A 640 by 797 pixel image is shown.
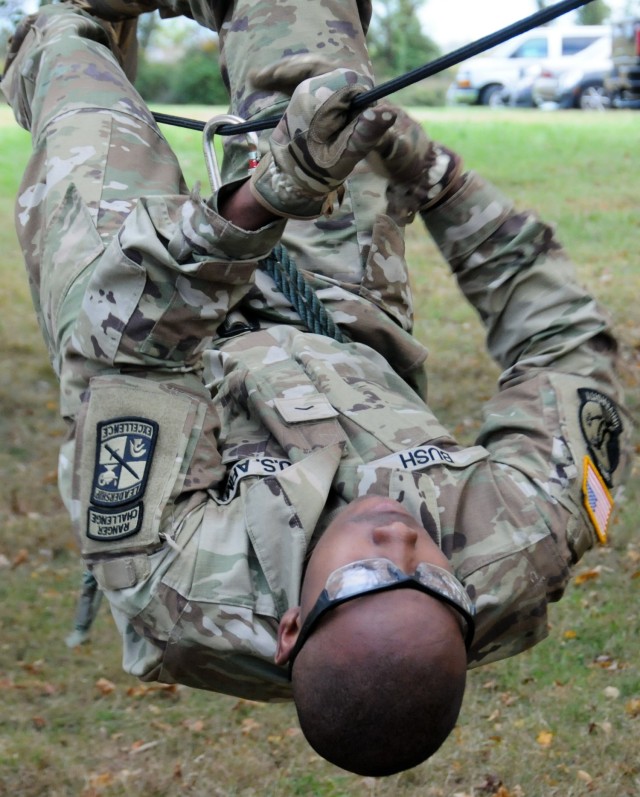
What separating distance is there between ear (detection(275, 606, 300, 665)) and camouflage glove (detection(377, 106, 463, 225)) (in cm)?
119

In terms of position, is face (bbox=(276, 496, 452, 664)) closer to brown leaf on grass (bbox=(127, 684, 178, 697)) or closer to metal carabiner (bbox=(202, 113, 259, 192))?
metal carabiner (bbox=(202, 113, 259, 192))

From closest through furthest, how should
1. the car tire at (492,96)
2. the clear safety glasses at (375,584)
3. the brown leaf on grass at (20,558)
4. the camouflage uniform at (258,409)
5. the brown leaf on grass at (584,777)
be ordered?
1. the clear safety glasses at (375,584)
2. the camouflage uniform at (258,409)
3. the brown leaf on grass at (584,777)
4. the brown leaf on grass at (20,558)
5. the car tire at (492,96)

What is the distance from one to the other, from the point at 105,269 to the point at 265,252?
0.34m

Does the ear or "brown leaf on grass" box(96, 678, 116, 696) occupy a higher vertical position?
the ear

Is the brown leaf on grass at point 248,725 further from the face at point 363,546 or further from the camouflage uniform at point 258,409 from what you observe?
the face at point 363,546

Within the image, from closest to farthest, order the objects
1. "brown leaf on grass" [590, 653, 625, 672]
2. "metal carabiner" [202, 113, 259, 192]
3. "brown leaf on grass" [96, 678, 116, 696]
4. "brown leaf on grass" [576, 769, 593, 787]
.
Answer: "metal carabiner" [202, 113, 259, 192]
"brown leaf on grass" [576, 769, 593, 787]
"brown leaf on grass" [590, 653, 625, 672]
"brown leaf on grass" [96, 678, 116, 696]

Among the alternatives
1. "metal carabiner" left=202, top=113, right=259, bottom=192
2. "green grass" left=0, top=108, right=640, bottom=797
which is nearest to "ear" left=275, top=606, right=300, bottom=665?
"metal carabiner" left=202, top=113, right=259, bottom=192

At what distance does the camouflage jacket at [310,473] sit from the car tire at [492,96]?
731 inches

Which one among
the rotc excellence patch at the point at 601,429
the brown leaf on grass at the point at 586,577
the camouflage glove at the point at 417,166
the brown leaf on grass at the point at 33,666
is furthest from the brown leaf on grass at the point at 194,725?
the camouflage glove at the point at 417,166

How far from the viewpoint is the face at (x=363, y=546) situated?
7.58 feet

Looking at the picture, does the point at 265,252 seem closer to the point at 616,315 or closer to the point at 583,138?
the point at 616,315

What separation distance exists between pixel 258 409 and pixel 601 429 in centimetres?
84

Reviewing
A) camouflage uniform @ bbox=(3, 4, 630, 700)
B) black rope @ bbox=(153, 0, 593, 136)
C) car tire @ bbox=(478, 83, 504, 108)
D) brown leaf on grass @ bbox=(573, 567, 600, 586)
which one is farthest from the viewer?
car tire @ bbox=(478, 83, 504, 108)

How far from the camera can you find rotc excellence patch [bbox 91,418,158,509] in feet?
8.09
